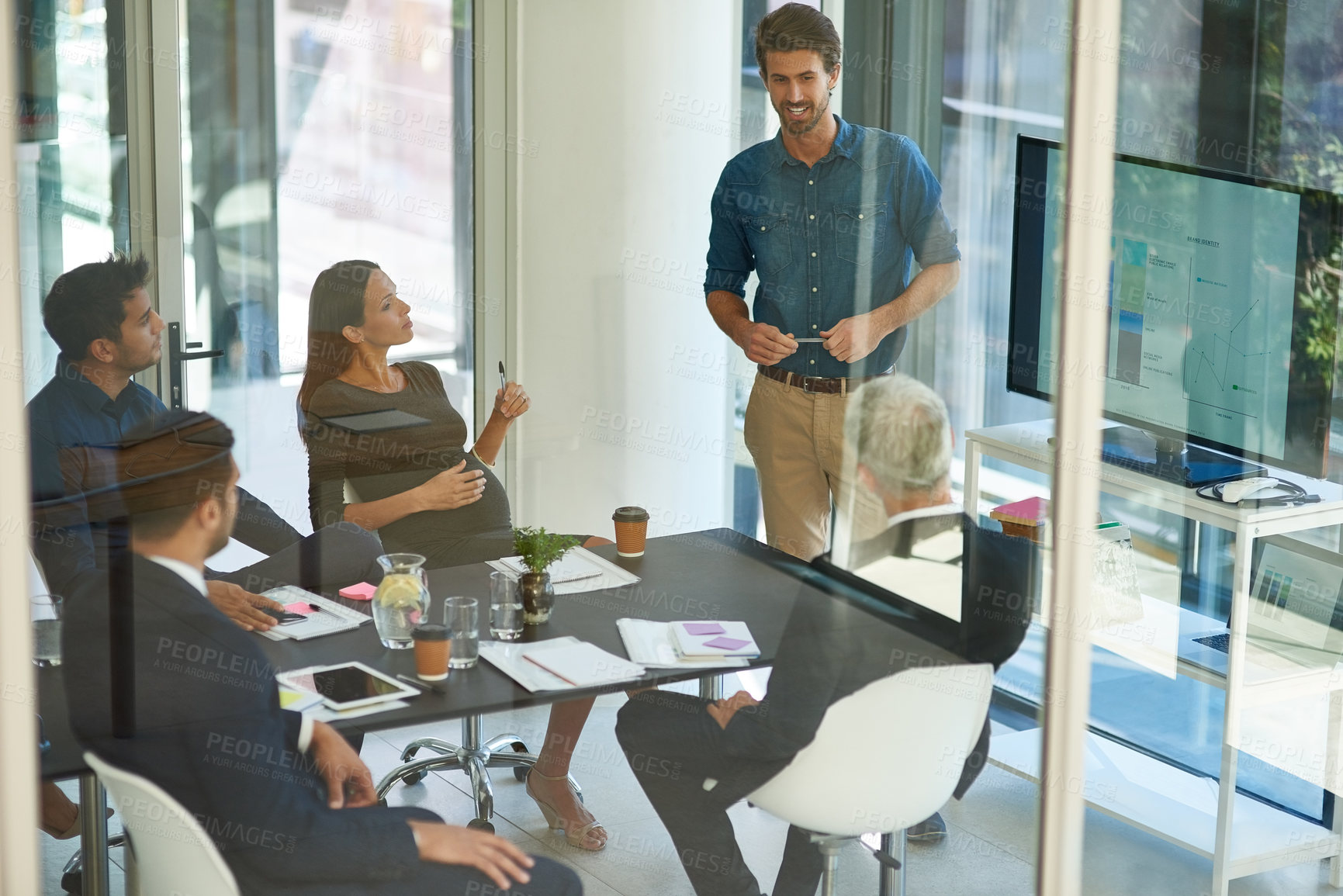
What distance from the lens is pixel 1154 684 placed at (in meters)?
3.05

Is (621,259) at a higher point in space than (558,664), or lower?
higher

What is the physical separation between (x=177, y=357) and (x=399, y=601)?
5.26 ft

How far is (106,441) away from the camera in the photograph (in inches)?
96.8

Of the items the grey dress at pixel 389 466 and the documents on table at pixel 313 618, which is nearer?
the documents on table at pixel 313 618

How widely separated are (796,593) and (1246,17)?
62.0 inches

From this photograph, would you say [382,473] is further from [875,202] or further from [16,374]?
[16,374]

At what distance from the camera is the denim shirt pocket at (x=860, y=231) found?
3.39 meters

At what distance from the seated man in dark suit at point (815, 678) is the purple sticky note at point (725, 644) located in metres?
0.08

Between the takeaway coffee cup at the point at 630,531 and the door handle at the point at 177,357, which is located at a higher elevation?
the door handle at the point at 177,357

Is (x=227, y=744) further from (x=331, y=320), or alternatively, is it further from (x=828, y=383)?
(x=331, y=320)

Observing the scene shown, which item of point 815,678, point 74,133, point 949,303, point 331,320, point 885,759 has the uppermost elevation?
point 74,133

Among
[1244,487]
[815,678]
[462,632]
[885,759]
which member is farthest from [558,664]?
[1244,487]

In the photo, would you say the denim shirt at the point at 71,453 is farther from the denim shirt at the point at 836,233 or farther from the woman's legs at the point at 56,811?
the denim shirt at the point at 836,233

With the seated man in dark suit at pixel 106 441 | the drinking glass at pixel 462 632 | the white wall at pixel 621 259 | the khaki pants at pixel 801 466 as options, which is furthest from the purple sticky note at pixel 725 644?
the white wall at pixel 621 259
